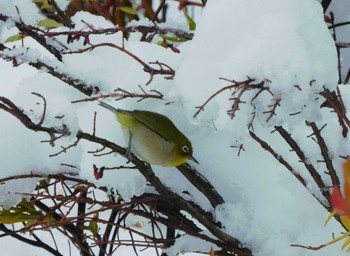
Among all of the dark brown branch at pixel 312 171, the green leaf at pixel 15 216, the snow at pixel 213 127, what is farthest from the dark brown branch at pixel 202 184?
the green leaf at pixel 15 216

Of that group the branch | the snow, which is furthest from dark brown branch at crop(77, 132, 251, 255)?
the branch

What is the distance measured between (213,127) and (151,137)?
0.10 m

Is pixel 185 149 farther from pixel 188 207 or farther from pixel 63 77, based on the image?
pixel 63 77

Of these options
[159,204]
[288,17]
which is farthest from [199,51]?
[159,204]

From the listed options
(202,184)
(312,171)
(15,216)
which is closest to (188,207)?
(202,184)

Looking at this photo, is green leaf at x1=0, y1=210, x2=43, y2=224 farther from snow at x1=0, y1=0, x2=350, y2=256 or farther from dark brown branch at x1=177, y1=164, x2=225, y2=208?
dark brown branch at x1=177, y1=164, x2=225, y2=208

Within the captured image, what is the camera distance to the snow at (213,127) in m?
0.71

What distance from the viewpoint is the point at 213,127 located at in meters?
0.75

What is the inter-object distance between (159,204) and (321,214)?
0.76ft

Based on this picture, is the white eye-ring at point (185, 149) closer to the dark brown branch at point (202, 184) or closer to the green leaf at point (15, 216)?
the dark brown branch at point (202, 184)

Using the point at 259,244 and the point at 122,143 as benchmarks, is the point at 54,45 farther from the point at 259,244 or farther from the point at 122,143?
the point at 259,244

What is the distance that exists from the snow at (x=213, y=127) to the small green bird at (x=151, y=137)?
36 millimetres

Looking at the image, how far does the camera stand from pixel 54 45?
37.0 inches

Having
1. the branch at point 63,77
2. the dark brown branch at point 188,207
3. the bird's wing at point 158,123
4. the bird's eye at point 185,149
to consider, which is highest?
the branch at point 63,77
